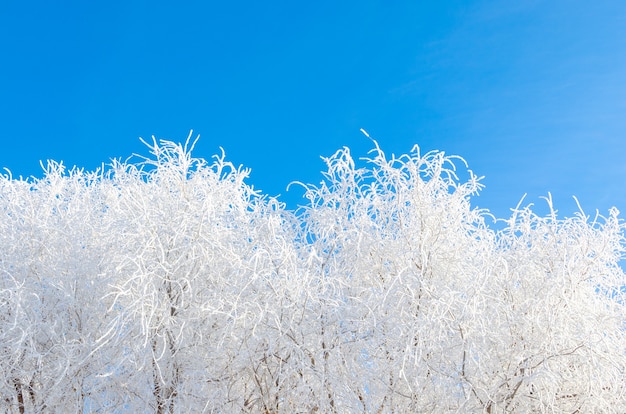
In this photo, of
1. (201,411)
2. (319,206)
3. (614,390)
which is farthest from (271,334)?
(614,390)

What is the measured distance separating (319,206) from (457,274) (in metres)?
2.13

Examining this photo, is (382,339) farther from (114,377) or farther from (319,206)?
(114,377)

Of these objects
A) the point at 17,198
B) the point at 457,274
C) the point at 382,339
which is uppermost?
the point at 17,198

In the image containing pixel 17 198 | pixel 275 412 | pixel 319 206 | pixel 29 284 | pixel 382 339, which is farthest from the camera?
pixel 17 198

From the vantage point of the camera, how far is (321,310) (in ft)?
28.1

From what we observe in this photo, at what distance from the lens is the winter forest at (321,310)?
821cm

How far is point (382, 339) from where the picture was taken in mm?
8273

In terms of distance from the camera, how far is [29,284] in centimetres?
1052

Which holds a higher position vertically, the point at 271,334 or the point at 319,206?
the point at 319,206

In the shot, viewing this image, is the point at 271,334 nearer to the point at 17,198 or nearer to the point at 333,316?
the point at 333,316

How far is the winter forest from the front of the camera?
26.9 ft

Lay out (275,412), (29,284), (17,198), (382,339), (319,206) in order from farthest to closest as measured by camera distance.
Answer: (17,198) → (29,284) → (319,206) → (275,412) → (382,339)

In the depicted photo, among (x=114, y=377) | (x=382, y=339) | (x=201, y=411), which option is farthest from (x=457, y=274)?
(x=114, y=377)

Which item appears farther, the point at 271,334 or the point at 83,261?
the point at 83,261
